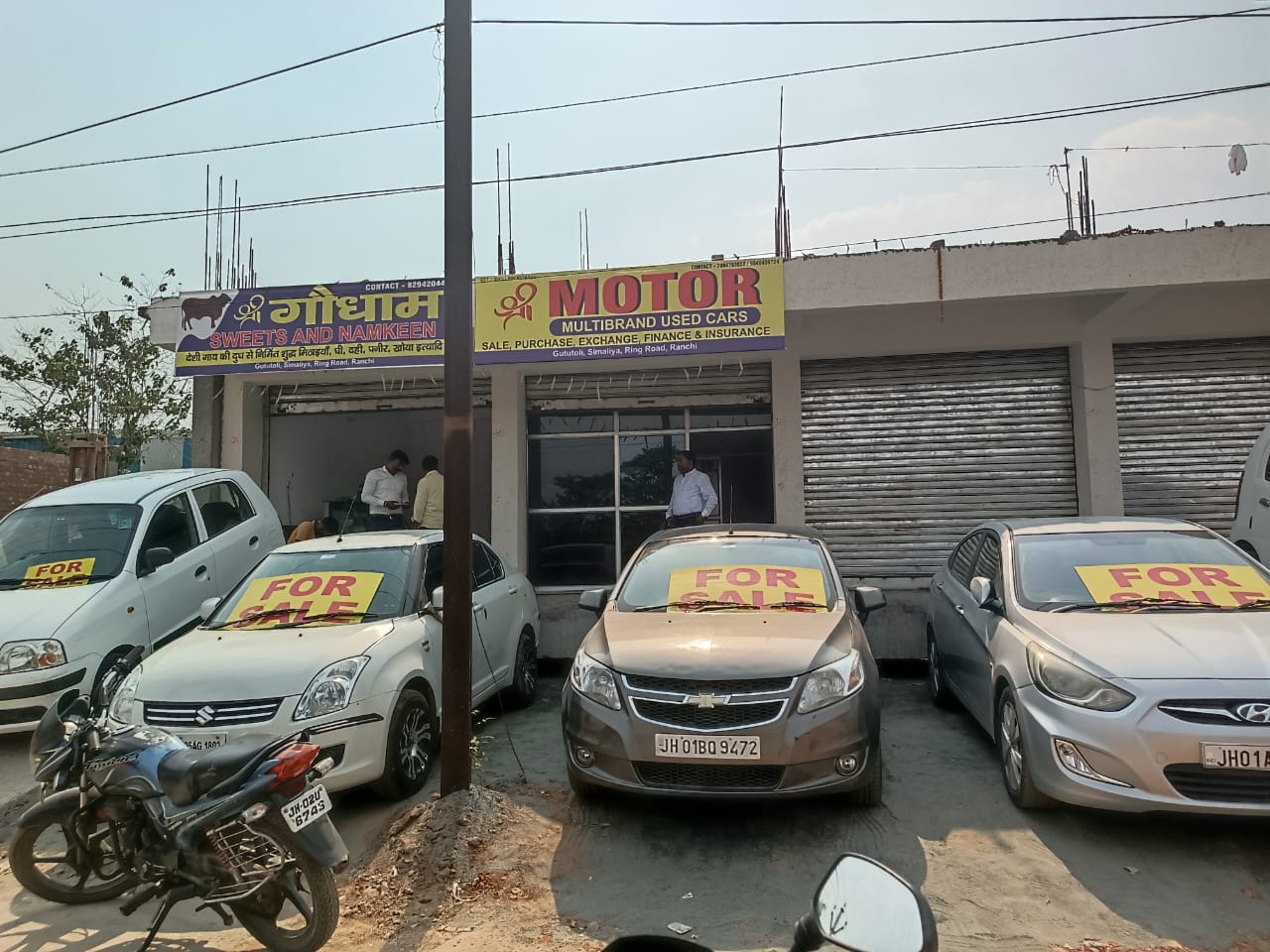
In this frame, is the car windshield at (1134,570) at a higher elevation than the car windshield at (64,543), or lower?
lower

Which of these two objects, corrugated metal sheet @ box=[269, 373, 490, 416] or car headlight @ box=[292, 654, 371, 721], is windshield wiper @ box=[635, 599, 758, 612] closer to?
car headlight @ box=[292, 654, 371, 721]

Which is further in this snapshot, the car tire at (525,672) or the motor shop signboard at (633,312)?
the motor shop signboard at (633,312)

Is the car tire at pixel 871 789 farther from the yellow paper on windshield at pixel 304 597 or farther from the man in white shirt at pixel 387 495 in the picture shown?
the man in white shirt at pixel 387 495

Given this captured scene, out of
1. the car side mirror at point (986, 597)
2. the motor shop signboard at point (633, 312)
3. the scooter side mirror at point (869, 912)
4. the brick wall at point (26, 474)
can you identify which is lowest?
the scooter side mirror at point (869, 912)

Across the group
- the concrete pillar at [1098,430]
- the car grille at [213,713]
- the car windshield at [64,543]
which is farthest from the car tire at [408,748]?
the concrete pillar at [1098,430]

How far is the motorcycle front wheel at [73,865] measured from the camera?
145 inches

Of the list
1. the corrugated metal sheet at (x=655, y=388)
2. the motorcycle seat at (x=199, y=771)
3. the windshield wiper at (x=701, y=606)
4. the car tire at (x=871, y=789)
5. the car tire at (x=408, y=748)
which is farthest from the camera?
the corrugated metal sheet at (x=655, y=388)

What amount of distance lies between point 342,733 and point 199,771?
1.08 metres

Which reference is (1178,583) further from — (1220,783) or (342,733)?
(342,733)

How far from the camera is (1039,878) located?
3734mm

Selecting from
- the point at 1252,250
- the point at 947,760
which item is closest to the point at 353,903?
the point at 947,760

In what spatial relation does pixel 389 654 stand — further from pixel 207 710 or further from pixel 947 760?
pixel 947 760

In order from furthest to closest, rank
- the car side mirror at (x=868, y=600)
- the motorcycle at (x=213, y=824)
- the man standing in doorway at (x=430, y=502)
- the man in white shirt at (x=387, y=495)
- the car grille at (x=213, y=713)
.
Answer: the man in white shirt at (x=387, y=495) → the man standing in doorway at (x=430, y=502) → the car side mirror at (x=868, y=600) → the car grille at (x=213, y=713) → the motorcycle at (x=213, y=824)

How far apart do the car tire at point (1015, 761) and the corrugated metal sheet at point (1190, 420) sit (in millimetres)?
5403
